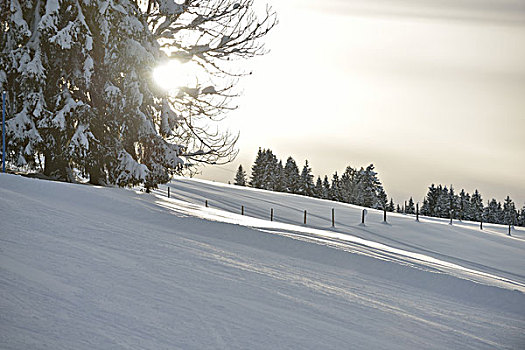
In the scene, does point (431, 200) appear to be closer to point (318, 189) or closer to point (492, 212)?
point (492, 212)

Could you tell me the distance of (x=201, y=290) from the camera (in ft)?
13.3

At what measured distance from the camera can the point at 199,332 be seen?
3.21 metres

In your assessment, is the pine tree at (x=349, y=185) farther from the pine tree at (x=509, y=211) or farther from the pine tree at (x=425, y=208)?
the pine tree at (x=509, y=211)

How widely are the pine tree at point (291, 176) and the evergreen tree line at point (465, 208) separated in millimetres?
34173

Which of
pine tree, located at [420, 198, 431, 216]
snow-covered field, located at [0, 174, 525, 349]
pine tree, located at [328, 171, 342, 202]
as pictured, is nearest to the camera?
snow-covered field, located at [0, 174, 525, 349]

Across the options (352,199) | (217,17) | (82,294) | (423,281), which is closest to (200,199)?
(217,17)

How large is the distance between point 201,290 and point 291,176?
231ft

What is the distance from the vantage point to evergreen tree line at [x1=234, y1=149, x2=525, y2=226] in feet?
240

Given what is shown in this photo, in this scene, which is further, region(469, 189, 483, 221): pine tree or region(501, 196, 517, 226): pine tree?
region(501, 196, 517, 226): pine tree

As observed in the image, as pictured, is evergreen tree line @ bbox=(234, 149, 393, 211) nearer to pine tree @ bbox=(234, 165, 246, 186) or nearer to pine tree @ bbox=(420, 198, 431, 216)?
pine tree @ bbox=(234, 165, 246, 186)

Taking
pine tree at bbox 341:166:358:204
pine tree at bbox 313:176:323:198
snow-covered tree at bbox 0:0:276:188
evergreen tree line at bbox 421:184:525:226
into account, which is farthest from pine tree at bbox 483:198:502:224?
snow-covered tree at bbox 0:0:276:188

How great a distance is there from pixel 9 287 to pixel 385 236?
75.9 ft

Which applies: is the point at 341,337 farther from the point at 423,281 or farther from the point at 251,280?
the point at 423,281

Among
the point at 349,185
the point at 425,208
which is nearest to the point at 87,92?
the point at 349,185
